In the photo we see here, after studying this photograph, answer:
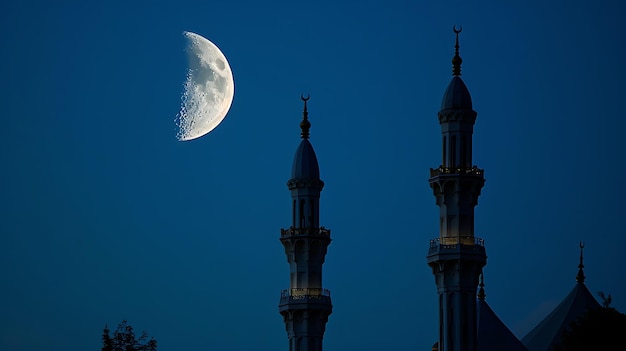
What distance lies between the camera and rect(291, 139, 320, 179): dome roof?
109 m

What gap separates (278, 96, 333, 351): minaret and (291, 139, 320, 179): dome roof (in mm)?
59

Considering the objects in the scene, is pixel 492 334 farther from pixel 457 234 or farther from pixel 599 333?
pixel 599 333

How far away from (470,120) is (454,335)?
1169 cm

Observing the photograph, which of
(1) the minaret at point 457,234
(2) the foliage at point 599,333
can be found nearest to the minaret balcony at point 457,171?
(1) the minaret at point 457,234

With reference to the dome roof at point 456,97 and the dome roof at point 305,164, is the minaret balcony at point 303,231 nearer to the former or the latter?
the dome roof at point 305,164

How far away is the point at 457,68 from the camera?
100312 mm

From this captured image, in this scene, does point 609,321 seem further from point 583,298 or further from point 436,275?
point 583,298

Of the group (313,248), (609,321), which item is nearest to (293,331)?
(313,248)

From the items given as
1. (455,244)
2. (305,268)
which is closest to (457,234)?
(455,244)

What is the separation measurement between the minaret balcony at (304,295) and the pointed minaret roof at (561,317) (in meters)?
12.3

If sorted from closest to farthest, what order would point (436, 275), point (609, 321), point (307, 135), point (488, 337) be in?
point (609, 321) → point (436, 275) → point (488, 337) → point (307, 135)

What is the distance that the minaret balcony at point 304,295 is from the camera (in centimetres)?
10594

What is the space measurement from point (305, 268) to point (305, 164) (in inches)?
268

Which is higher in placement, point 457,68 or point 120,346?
point 457,68
